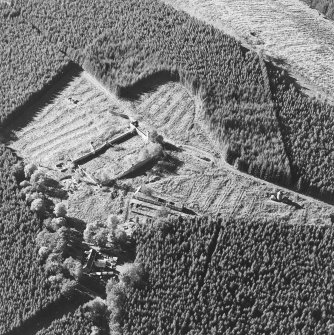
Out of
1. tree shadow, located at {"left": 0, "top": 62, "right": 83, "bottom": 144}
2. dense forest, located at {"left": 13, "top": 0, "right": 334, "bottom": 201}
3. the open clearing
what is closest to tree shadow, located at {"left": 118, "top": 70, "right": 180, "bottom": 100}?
dense forest, located at {"left": 13, "top": 0, "right": 334, "bottom": 201}

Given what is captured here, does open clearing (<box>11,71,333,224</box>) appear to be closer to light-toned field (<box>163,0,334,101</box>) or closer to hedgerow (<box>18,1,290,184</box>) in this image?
hedgerow (<box>18,1,290,184</box>)

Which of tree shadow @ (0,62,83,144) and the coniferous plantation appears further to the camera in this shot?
tree shadow @ (0,62,83,144)

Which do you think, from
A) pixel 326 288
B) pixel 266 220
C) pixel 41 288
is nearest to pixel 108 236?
pixel 41 288

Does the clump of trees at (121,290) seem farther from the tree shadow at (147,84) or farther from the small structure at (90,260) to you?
the tree shadow at (147,84)

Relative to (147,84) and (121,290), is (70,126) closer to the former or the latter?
(147,84)

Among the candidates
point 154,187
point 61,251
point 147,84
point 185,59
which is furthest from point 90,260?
point 185,59

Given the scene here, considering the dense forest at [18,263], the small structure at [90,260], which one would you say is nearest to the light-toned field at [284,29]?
the small structure at [90,260]
